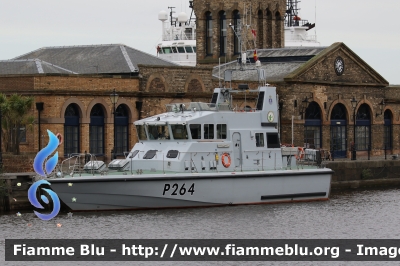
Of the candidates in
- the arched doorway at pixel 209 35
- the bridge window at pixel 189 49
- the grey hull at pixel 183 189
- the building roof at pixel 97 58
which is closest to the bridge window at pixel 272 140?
the grey hull at pixel 183 189

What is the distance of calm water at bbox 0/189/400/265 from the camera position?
1240 inches

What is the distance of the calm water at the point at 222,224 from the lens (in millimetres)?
31500

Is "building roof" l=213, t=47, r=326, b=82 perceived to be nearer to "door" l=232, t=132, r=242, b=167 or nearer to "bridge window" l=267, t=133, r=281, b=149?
"bridge window" l=267, t=133, r=281, b=149

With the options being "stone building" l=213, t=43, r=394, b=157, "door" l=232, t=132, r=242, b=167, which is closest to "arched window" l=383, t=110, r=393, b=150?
"stone building" l=213, t=43, r=394, b=157

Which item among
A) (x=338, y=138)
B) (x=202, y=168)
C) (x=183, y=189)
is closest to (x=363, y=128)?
(x=338, y=138)

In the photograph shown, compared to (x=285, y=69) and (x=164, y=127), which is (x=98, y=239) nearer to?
(x=164, y=127)

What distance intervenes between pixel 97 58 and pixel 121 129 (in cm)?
523

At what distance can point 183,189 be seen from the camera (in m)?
36.4

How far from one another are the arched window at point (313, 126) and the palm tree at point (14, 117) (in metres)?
16.2

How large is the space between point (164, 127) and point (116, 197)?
11.6ft

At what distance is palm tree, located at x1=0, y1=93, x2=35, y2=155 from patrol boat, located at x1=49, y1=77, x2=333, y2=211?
4038mm

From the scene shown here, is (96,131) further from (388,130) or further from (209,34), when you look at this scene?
(388,130)

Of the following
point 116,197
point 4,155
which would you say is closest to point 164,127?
point 116,197

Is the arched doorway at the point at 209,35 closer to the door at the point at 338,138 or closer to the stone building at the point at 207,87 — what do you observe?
the stone building at the point at 207,87
